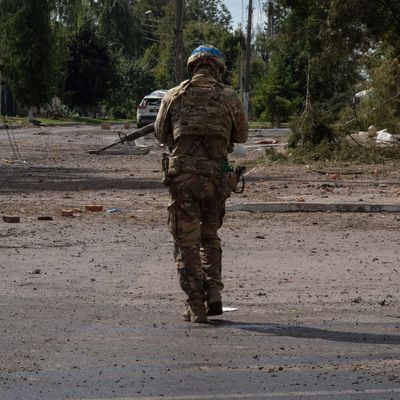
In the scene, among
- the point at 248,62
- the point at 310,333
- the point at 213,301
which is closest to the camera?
the point at 310,333

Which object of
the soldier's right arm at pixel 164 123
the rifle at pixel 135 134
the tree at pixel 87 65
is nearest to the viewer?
the soldier's right arm at pixel 164 123

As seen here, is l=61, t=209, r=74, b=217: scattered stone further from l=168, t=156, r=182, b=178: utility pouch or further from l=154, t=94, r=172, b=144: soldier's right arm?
l=168, t=156, r=182, b=178: utility pouch

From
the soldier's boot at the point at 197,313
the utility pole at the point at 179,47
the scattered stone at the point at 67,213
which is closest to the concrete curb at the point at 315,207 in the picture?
the scattered stone at the point at 67,213

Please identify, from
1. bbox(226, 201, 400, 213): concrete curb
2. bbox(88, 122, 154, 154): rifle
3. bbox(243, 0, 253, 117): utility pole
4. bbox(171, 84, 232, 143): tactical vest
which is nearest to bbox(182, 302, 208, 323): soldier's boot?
bbox(171, 84, 232, 143): tactical vest

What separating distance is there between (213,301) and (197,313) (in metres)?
0.20

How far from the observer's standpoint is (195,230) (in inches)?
362

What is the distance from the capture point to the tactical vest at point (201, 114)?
9172mm

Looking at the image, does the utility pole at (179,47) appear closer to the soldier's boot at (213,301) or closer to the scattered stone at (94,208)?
the scattered stone at (94,208)

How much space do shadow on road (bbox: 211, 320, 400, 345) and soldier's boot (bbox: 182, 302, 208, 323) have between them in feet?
0.31

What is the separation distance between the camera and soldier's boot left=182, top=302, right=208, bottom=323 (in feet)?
29.5

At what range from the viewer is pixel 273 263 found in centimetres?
1256

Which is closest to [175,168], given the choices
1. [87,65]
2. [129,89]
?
[87,65]

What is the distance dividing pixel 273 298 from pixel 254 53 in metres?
110

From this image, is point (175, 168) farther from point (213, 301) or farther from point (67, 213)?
point (67, 213)
